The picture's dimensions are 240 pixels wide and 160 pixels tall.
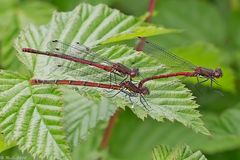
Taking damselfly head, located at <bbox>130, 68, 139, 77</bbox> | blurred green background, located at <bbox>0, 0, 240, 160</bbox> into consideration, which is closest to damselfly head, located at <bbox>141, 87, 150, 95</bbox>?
damselfly head, located at <bbox>130, 68, 139, 77</bbox>

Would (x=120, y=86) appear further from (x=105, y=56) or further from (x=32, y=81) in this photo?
(x=32, y=81)

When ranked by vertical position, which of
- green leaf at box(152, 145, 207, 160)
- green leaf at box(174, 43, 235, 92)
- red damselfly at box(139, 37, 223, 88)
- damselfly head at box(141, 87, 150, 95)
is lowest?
green leaf at box(152, 145, 207, 160)

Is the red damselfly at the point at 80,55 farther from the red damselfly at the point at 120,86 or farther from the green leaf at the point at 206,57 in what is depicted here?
the green leaf at the point at 206,57

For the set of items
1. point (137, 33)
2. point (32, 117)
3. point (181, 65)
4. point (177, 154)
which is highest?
point (137, 33)

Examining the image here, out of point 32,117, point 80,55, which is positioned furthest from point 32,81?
point 80,55

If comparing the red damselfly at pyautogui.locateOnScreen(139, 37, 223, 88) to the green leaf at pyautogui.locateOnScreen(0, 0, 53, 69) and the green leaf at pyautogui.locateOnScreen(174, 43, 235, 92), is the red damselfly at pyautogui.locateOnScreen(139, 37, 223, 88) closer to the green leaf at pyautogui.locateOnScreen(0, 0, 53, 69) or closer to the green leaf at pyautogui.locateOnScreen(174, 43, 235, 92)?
the green leaf at pyautogui.locateOnScreen(174, 43, 235, 92)

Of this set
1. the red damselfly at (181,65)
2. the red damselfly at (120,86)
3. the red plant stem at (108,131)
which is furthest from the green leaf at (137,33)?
the red plant stem at (108,131)
